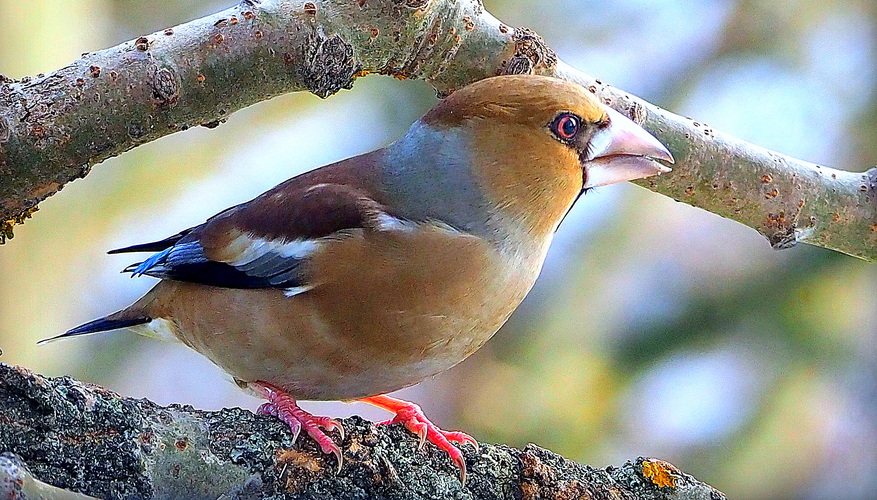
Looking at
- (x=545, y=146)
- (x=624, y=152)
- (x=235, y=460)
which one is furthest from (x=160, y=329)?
(x=624, y=152)

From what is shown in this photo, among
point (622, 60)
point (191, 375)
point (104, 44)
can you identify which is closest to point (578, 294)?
point (622, 60)

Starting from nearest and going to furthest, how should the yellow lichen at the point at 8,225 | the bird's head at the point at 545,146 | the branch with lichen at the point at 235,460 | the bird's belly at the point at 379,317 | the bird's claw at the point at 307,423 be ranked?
the branch with lichen at the point at 235,460 < the bird's claw at the point at 307,423 < the yellow lichen at the point at 8,225 < the bird's belly at the point at 379,317 < the bird's head at the point at 545,146

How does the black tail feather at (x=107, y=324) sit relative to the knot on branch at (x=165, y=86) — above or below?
below

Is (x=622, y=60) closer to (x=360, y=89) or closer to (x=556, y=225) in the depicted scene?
(x=360, y=89)

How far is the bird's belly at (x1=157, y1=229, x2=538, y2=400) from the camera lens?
7.52ft

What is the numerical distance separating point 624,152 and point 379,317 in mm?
756

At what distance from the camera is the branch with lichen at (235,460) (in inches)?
66.2

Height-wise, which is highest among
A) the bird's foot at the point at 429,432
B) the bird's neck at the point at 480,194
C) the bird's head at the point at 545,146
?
the bird's head at the point at 545,146

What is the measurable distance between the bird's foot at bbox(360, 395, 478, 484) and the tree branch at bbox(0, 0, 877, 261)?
0.84 metres

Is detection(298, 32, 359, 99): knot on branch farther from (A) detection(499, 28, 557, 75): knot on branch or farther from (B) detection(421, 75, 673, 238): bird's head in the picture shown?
(A) detection(499, 28, 557, 75): knot on branch

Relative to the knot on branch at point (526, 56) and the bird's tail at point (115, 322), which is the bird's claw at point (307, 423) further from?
the knot on branch at point (526, 56)

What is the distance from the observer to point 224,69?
2.16 m

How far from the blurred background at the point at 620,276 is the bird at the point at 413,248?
2440 mm

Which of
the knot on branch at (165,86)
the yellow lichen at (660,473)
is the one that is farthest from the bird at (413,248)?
the knot on branch at (165,86)
